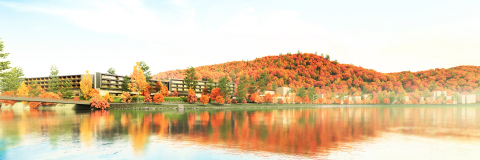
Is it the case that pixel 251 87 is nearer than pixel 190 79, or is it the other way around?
pixel 190 79

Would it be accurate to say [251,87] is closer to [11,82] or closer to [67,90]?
[67,90]

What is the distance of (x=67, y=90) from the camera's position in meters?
106

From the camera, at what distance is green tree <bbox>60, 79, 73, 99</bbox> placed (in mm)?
100125

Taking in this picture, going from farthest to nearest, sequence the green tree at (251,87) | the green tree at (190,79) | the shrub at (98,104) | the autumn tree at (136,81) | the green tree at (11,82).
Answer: the green tree at (251,87), the green tree at (190,79), the green tree at (11,82), the autumn tree at (136,81), the shrub at (98,104)

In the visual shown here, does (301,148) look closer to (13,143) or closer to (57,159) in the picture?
(57,159)

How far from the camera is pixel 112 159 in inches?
675

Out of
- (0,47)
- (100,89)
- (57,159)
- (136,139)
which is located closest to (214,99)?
(100,89)

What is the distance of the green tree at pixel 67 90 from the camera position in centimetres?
10012

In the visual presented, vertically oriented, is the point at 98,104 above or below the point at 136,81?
below

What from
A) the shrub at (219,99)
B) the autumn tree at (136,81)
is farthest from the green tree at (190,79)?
the autumn tree at (136,81)

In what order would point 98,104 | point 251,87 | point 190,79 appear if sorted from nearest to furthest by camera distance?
point 98,104 → point 190,79 → point 251,87

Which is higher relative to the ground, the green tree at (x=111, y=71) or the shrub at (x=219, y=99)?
the green tree at (x=111, y=71)

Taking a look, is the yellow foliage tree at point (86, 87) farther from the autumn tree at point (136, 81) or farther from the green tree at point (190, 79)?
the green tree at point (190, 79)

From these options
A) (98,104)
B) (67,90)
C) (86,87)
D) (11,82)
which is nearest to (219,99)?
(98,104)
